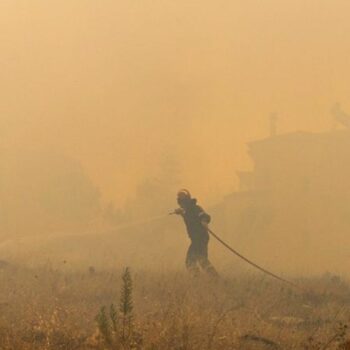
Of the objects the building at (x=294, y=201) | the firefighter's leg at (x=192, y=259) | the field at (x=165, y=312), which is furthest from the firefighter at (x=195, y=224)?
the building at (x=294, y=201)

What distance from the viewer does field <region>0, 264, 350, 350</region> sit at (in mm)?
5985

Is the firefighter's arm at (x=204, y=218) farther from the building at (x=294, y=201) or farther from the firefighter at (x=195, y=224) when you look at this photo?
the building at (x=294, y=201)

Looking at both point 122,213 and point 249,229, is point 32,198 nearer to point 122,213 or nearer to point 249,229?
A: point 122,213

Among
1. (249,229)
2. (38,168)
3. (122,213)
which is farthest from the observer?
(38,168)

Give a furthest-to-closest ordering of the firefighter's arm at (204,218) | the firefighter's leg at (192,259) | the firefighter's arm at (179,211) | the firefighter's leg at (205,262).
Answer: the firefighter's arm at (204,218), the firefighter's arm at (179,211), the firefighter's leg at (192,259), the firefighter's leg at (205,262)

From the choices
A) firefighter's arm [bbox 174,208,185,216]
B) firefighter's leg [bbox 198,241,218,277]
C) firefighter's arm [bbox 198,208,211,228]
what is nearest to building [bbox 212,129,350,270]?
firefighter's leg [bbox 198,241,218,277]

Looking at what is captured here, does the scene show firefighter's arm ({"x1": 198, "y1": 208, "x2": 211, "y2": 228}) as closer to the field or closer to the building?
the field

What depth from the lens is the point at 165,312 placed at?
727 centimetres

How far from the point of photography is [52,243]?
3206cm

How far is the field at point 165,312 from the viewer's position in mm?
5985

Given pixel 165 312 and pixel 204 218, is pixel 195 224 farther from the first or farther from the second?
pixel 165 312

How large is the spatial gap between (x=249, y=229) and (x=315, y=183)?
34.7 feet

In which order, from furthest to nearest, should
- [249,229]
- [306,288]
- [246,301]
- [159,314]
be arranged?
[249,229] < [306,288] < [246,301] < [159,314]

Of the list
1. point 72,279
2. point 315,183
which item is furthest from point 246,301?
point 315,183
